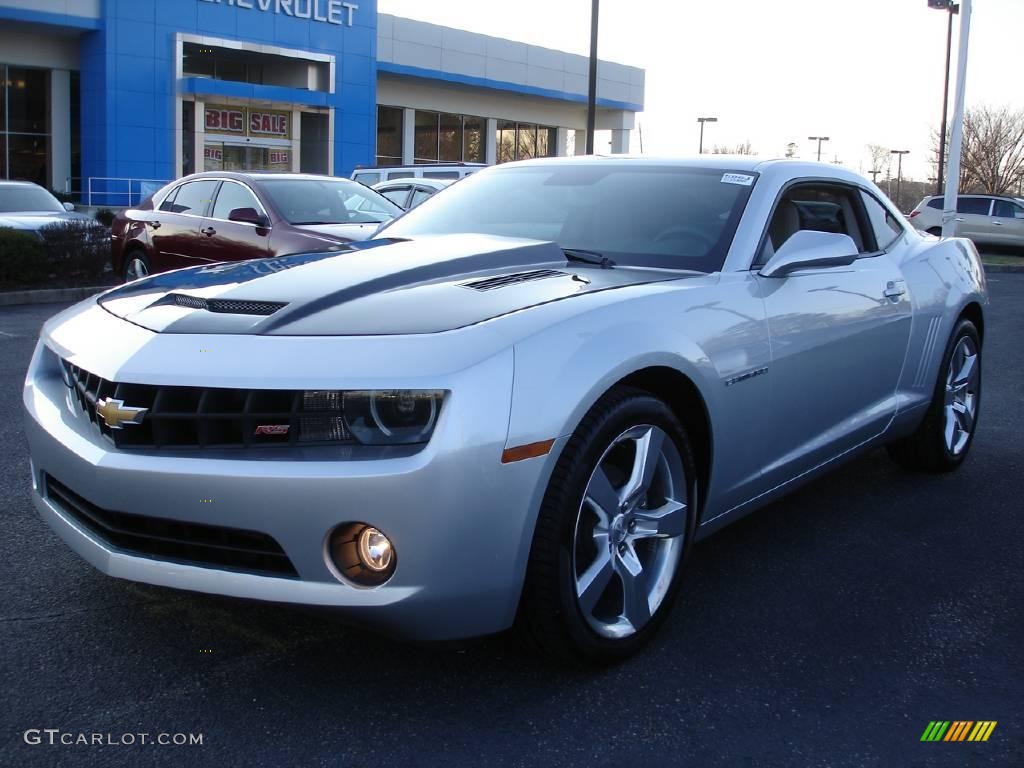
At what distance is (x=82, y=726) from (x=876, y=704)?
2.02 meters

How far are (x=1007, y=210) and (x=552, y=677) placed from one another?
27005 millimetres

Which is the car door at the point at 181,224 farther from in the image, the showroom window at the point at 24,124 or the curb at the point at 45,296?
the showroom window at the point at 24,124

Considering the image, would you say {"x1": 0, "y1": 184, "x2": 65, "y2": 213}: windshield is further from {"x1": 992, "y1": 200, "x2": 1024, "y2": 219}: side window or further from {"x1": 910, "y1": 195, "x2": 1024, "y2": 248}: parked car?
{"x1": 992, "y1": 200, "x2": 1024, "y2": 219}: side window

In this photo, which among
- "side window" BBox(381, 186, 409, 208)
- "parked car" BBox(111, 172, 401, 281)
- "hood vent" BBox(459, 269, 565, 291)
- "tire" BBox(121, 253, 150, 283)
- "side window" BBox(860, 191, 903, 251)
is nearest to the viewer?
"hood vent" BBox(459, 269, 565, 291)

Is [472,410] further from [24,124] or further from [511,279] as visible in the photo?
[24,124]

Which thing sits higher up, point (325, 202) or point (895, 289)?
point (325, 202)

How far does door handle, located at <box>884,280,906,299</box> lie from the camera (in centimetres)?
451

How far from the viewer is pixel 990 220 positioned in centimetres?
2664

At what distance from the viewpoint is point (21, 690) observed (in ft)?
9.21

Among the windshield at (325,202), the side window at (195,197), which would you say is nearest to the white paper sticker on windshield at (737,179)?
the windshield at (325,202)

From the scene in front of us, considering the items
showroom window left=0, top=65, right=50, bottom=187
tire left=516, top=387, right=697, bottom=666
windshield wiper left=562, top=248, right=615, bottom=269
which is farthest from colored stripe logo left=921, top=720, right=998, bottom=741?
showroom window left=0, top=65, right=50, bottom=187

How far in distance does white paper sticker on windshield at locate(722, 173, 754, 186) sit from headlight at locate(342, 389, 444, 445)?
6.53ft

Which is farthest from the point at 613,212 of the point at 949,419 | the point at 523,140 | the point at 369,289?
the point at 523,140

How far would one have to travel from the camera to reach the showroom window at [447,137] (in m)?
43.2
